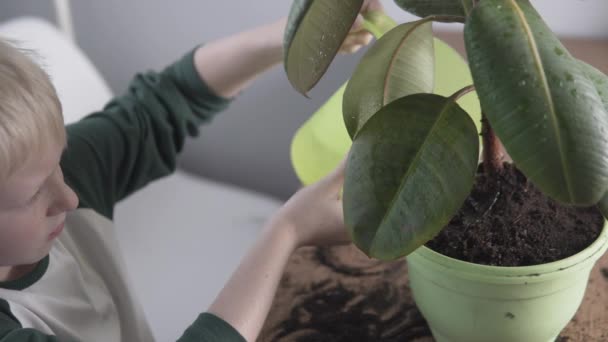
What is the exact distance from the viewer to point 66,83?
3.95ft

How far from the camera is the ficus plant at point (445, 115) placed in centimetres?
40

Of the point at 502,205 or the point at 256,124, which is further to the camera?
the point at 256,124

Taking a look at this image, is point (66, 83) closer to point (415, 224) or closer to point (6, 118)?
point (6, 118)

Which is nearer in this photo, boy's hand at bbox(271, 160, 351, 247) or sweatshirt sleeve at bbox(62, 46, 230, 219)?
boy's hand at bbox(271, 160, 351, 247)

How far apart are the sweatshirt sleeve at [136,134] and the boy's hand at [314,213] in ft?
0.92

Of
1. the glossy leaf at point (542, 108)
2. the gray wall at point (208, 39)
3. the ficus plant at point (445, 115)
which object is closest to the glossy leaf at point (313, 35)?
the ficus plant at point (445, 115)

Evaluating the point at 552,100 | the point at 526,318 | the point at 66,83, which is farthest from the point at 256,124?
the point at 552,100

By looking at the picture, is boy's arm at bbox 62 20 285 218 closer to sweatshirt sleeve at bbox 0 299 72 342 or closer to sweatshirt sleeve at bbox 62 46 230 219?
sweatshirt sleeve at bbox 62 46 230 219

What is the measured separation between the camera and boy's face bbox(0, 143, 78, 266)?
2.04 feet

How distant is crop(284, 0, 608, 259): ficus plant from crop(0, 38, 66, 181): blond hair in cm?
27

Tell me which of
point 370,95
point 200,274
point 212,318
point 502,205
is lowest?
point 200,274

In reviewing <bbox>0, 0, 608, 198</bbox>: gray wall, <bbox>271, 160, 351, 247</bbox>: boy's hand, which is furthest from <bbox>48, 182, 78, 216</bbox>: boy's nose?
<bbox>0, 0, 608, 198</bbox>: gray wall

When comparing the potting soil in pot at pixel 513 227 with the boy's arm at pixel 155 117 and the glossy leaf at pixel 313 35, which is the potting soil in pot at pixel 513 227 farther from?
the boy's arm at pixel 155 117

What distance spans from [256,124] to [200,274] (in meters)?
0.38
